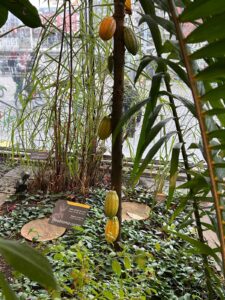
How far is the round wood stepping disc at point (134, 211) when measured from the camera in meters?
1.79

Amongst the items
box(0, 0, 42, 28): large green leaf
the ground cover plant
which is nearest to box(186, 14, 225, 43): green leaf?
the ground cover plant

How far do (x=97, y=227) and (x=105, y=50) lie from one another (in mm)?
861

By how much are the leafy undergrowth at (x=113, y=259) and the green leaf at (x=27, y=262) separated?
1.84 ft

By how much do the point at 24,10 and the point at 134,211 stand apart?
137 cm

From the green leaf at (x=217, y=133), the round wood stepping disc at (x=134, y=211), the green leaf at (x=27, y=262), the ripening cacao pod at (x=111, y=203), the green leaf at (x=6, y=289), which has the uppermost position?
the green leaf at (x=217, y=133)

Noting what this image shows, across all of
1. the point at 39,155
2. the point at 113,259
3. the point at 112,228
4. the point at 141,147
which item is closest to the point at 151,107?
the point at 141,147

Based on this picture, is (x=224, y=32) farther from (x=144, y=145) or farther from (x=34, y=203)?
(x=34, y=203)

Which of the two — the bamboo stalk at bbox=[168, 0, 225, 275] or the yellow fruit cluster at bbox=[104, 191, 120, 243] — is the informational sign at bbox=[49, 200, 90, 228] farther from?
the bamboo stalk at bbox=[168, 0, 225, 275]

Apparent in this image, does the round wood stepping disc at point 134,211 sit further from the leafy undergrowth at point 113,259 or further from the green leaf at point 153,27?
the green leaf at point 153,27

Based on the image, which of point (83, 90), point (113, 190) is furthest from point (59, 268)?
point (83, 90)

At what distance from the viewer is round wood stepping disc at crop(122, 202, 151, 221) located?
70.6 inches

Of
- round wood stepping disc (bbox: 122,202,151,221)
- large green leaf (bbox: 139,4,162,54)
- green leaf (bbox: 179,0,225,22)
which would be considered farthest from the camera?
round wood stepping disc (bbox: 122,202,151,221)

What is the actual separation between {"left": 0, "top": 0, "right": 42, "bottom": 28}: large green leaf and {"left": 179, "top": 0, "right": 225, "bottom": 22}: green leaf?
11.8 inches

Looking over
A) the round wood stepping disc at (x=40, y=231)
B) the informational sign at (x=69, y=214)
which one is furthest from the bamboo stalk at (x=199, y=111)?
the round wood stepping disc at (x=40, y=231)
